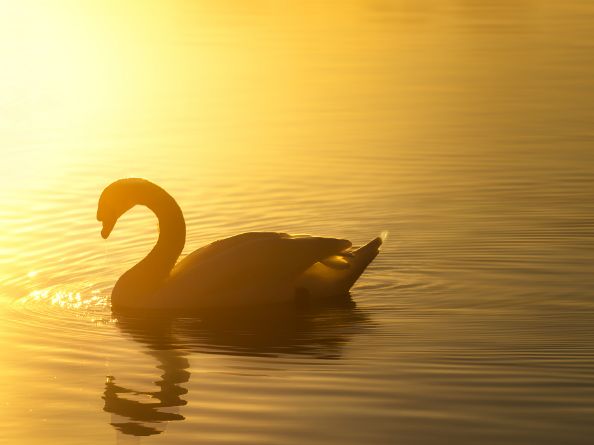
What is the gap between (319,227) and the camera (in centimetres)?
1614

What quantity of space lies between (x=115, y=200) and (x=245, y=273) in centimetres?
147

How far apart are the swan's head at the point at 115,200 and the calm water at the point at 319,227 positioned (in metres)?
0.67

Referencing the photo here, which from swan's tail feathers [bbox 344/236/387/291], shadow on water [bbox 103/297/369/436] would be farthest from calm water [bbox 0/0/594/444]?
swan's tail feathers [bbox 344/236/387/291]

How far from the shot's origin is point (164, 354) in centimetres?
1198

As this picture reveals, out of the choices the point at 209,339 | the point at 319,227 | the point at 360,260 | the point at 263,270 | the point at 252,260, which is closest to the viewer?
the point at 209,339

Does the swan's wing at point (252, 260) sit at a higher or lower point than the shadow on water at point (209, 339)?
higher

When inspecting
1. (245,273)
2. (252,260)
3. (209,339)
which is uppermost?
(252,260)

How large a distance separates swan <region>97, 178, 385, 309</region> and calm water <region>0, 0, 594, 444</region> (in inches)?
10.0

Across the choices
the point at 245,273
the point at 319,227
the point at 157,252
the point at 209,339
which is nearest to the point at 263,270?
the point at 245,273

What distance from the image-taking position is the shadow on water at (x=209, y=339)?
34.0ft

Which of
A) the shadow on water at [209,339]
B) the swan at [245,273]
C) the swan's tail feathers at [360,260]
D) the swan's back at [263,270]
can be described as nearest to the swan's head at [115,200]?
the swan at [245,273]

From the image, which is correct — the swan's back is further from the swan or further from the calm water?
the calm water

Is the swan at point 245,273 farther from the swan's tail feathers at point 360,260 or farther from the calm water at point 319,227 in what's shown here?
the calm water at point 319,227

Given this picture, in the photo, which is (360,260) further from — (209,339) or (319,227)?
(319,227)
